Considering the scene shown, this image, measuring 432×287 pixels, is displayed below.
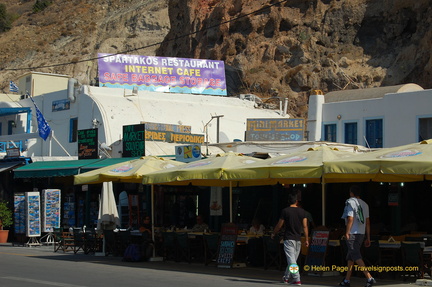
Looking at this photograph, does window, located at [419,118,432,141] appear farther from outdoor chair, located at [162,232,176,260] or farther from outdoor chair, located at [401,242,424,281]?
outdoor chair, located at [401,242,424,281]

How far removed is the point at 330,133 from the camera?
30.3 metres

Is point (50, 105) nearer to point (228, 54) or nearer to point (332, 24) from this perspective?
point (228, 54)

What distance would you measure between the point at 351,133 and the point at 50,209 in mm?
12901

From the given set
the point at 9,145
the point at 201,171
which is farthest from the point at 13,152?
the point at 201,171

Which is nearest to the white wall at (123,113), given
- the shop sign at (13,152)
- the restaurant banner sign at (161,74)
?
the restaurant banner sign at (161,74)

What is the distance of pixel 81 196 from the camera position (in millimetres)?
29125

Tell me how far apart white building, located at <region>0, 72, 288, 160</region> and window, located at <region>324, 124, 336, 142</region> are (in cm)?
508

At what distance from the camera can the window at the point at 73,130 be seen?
33.1m

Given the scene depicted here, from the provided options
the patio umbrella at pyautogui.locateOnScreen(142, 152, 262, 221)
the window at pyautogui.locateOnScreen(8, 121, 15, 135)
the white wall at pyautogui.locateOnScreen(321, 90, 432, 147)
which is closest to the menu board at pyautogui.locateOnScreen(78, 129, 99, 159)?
the window at pyautogui.locateOnScreen(8, 121, 15, 135)

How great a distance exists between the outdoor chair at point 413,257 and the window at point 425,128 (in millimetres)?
13506

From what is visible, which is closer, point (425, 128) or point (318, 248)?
point (318, 248)

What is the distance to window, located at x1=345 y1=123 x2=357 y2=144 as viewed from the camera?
1156 inches

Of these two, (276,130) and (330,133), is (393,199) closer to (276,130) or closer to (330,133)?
(276,130)

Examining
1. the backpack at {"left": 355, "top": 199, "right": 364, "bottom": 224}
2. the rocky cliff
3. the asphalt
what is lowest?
the asphalt
